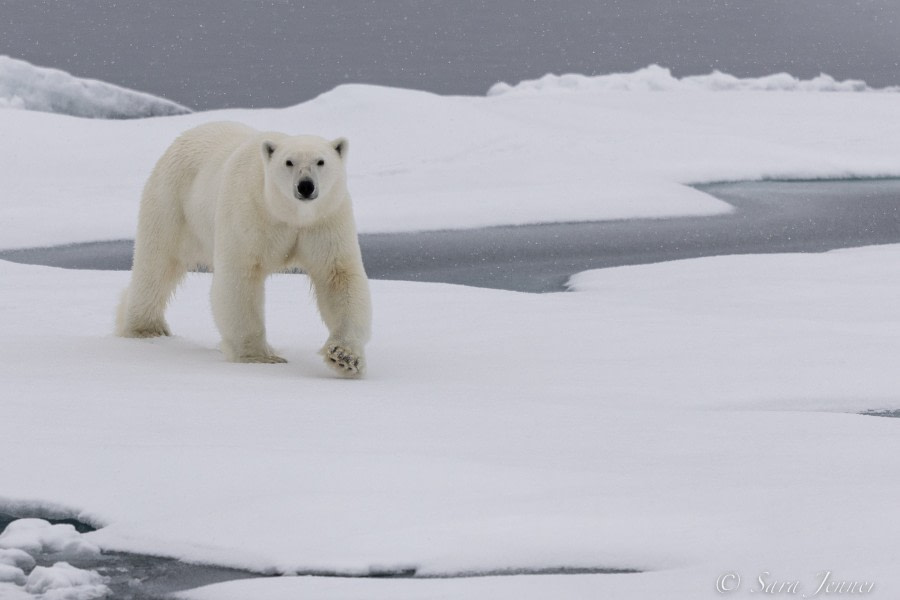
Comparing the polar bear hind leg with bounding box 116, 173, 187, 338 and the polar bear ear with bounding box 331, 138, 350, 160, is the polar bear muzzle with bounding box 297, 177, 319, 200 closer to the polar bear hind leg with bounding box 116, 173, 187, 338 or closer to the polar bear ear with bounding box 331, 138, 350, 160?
the polar bear ear with bounding box 331, 138, 350, 160

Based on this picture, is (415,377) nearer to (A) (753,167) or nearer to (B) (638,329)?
(B) (638,329)

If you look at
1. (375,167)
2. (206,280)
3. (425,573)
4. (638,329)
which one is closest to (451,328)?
(638,329)

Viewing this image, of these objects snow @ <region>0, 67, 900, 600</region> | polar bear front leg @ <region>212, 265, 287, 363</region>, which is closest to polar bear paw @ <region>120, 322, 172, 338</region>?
snow @ <region>0, 67, 900, 600</region>

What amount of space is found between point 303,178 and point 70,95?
15.0 metres

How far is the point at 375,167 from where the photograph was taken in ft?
42.7

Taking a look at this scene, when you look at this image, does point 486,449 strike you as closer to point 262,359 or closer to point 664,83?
point 262,359

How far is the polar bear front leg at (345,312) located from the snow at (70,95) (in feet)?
46.4

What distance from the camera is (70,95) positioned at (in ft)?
59.3

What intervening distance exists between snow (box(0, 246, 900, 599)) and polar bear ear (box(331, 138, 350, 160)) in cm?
77

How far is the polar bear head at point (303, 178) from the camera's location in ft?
13.6

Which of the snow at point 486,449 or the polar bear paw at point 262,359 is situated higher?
the polar bear paw at point 262,359

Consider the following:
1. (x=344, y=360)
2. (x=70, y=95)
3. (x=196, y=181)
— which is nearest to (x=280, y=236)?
(x=344, y=360)

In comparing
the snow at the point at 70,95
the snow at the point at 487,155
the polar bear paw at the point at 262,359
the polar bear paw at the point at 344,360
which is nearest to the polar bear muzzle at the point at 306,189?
the polar bear paw at the point at 344,360

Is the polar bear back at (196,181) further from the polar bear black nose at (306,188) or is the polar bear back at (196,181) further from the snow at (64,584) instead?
the snow at (64,584)
